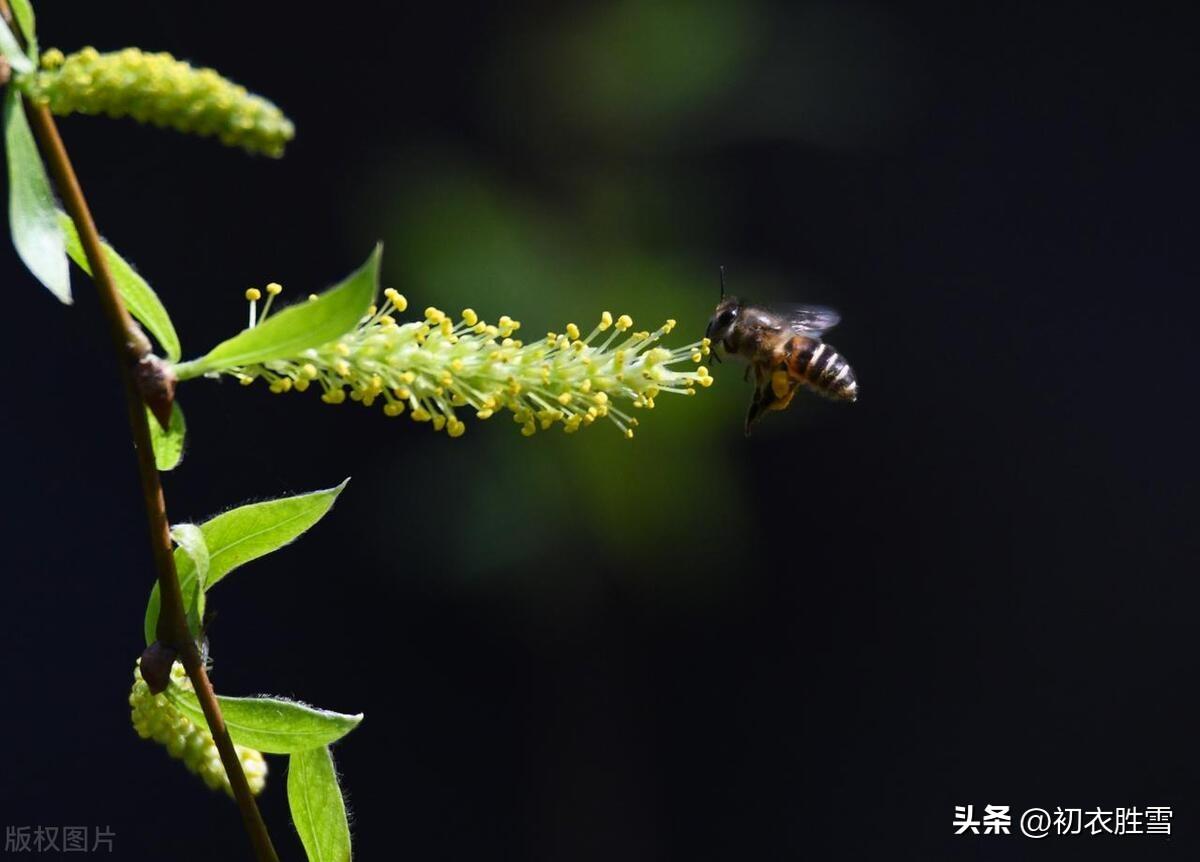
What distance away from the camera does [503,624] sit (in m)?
2.82

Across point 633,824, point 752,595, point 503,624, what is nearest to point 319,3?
point 503,624

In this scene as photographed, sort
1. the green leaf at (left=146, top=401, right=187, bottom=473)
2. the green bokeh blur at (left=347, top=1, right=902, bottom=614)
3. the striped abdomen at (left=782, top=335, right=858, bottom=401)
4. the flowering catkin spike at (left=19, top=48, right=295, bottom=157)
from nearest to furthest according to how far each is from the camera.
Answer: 1. the flowering catkin spike at (left=19, top=48, right=295, bottom=157)
2. the green leaf at (left=146, top=401, right=187, bottom=473)
3. the striped abdomen at (left=782, top=335, right=858, bottom=401)
4. the green bokeh blur at (left=347, top=1, right=902, bottom=614)

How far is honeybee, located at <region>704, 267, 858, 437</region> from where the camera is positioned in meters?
1.45

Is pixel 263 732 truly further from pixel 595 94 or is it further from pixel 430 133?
pixel 430 133

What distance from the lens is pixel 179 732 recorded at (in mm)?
817

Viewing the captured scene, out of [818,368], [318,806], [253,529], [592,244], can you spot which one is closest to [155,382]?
[253,529]

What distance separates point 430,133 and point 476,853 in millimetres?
1487

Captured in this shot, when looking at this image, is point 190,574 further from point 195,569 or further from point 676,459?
point 676,459

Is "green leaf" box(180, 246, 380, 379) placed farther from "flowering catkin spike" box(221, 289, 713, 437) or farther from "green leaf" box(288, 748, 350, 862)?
"green leaf" box(288, 748, 350, 862)

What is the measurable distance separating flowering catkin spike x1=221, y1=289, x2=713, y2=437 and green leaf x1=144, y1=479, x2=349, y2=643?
0.21 feet

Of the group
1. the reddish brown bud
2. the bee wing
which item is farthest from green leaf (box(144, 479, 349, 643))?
the bee wing

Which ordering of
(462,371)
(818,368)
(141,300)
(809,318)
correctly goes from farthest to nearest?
(809,318) → (818,368) → (462,371) → (141,300)

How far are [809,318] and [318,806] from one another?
2.91 feet

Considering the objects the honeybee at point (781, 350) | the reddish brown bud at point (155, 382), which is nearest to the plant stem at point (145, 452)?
the reddish brown bud at point (155, 382)
